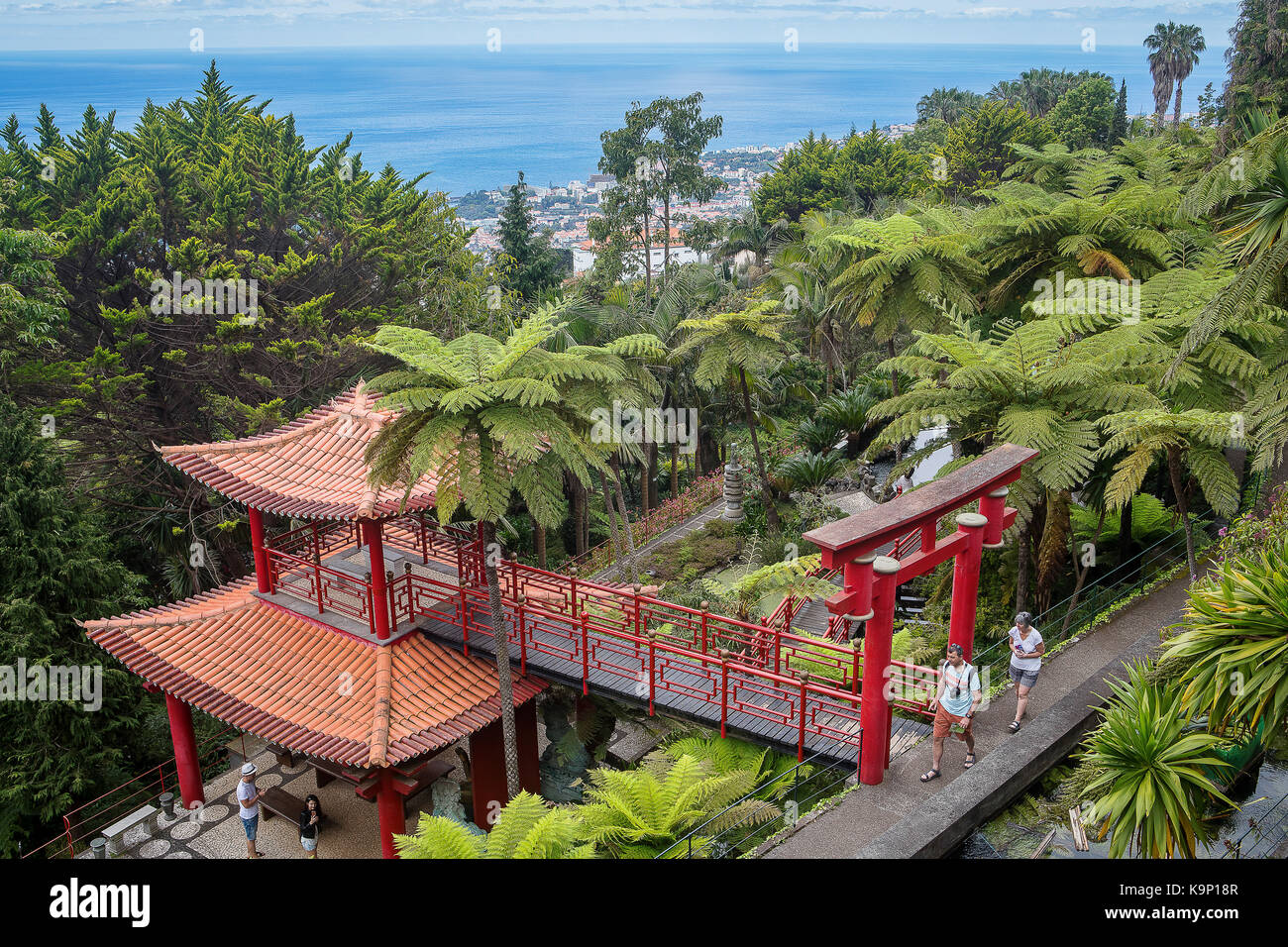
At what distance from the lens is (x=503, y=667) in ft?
42.6

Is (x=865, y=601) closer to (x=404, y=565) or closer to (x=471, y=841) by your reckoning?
(x=471, y=841)

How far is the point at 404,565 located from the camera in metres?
15.0

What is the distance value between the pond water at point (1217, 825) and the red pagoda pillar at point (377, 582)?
7.96 metres

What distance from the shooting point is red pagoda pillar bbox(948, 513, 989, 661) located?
415 inches

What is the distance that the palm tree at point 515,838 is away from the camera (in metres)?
8.88

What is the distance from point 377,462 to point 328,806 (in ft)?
22.1

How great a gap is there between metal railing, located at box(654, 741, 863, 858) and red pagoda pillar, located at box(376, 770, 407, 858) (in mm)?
4628

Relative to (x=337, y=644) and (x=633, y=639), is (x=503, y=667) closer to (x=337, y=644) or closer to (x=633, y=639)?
(x=633, y=639)

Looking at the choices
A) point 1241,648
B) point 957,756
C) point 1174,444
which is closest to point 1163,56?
point 1174,444

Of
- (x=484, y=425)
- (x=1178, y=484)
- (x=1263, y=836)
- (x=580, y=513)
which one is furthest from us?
(x=580, y=513)

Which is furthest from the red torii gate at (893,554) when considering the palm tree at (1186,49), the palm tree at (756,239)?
the palm tree at (1186,49)

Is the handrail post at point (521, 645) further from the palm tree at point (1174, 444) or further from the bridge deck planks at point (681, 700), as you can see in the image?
the palm tree at point (1174, 444)

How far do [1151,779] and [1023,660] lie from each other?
8.77 ft
